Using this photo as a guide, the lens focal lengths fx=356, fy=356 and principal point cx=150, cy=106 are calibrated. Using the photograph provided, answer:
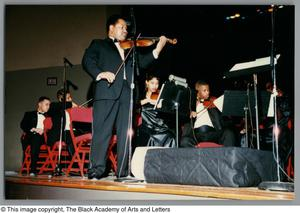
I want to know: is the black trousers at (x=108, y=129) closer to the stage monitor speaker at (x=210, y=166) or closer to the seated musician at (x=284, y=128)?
the stage monitor speaker at (x=210, y=166)

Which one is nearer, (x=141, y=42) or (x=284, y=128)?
(x=141, y=42)

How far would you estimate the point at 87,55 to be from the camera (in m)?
3.33

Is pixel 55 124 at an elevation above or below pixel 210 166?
above

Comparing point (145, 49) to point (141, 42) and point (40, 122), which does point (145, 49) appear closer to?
point (40, 122)

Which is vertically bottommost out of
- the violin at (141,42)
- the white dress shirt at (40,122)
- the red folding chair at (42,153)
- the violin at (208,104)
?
the red folding chair at (42,153)

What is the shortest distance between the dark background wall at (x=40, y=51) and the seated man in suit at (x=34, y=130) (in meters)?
0.83

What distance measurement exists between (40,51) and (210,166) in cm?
463

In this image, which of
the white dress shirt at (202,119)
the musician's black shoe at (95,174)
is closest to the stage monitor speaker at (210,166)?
the musician's black shoe at (95,174)

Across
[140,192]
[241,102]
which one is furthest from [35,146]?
[241,102]

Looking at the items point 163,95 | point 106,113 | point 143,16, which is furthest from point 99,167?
point 143,16

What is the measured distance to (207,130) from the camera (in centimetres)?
403

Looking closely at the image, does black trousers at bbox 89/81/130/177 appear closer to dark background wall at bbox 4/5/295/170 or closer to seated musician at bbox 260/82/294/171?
seated musician at bbox 260/82/294/171

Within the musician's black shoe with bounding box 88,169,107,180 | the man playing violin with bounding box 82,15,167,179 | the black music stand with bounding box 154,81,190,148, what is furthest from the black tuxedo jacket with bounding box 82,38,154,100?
the musician's black shoe with bounding box 88,169,107,180

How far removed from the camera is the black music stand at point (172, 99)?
138 inches
